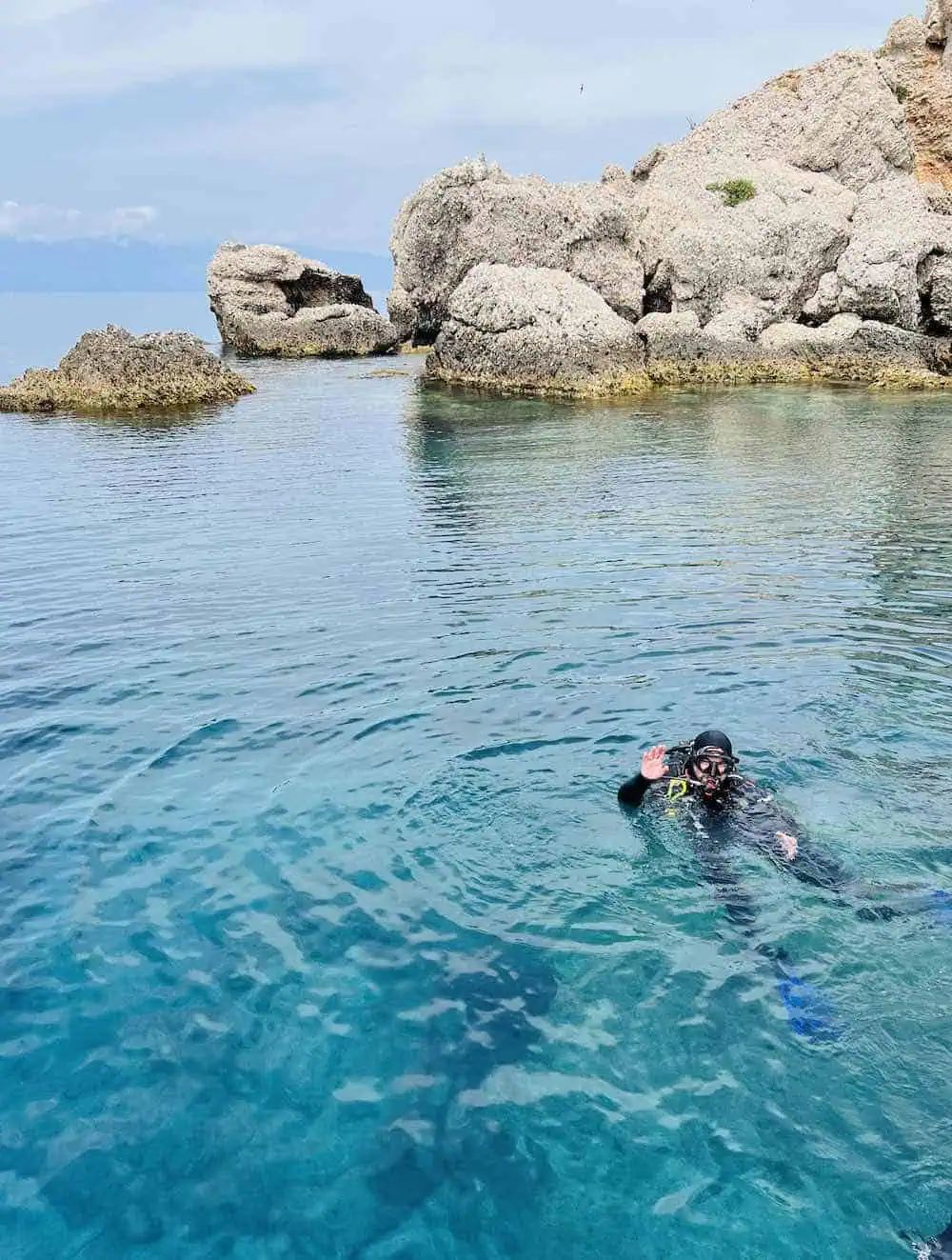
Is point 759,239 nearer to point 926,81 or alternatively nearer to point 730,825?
point 926,81

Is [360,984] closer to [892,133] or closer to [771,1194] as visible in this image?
[771,1194]

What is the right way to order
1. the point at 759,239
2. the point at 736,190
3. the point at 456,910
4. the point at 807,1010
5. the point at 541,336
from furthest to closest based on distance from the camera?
the point at 736,190, the point at 759,239, the point at 541,336, the point at 456,910, the point at 807,1010

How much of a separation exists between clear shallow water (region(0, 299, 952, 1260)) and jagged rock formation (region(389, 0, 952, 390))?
33136 mm

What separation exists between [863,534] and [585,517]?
6933 mm

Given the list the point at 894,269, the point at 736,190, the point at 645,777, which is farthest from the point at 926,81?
the point at 645,777

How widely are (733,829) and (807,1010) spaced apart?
8.66ft

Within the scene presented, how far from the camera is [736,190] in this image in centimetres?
6100

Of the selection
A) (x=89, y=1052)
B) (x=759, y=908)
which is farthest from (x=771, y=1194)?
(x=89, y=1052)

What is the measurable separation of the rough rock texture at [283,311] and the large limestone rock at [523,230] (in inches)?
466

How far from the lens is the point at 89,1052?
8.73 m

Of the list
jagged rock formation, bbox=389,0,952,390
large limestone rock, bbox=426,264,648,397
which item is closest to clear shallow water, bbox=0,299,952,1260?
large limestone rock, bbox=426,264,648,397

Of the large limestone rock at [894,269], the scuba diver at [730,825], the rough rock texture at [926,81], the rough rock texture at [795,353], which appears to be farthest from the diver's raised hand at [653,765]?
the rough rock texture at [926,81]

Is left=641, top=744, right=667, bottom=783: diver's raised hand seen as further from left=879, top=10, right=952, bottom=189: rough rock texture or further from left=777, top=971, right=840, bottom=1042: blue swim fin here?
left=879, top=10, right=952, bottom=189: rough rock texture

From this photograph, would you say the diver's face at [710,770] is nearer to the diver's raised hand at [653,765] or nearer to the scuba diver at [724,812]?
the scuba diver at [724,812]
